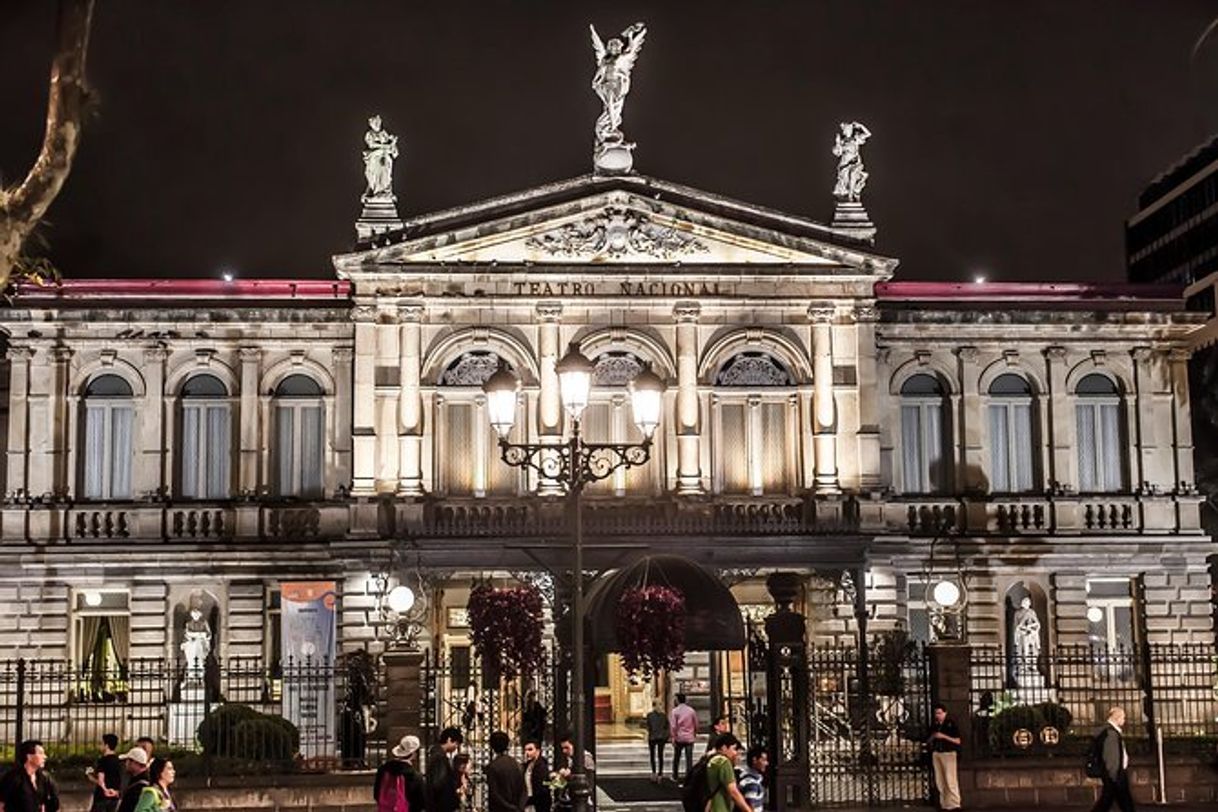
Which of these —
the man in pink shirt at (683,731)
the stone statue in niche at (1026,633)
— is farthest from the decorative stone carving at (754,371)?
the man in pink shirt at (683,731)

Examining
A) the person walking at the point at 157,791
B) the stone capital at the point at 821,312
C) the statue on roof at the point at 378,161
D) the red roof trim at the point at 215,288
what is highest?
the statue on roof at the point at 378,161

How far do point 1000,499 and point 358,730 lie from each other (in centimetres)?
1988

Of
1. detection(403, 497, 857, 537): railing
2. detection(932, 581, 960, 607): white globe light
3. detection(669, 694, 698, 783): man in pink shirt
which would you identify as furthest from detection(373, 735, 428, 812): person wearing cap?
detection(932, 581, 960, 607): white globe light

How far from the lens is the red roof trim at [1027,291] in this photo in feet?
151

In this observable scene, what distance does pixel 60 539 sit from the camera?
4316cm

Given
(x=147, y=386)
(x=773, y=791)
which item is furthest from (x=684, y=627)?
(x=147, y=386)

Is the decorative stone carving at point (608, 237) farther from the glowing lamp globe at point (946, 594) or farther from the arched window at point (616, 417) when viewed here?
the glowing lamp globe at point (946, 594)

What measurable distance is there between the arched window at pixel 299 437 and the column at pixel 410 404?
2.57m

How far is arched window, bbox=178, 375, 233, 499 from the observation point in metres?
44.1

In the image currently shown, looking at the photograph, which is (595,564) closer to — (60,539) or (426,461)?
(426,461)

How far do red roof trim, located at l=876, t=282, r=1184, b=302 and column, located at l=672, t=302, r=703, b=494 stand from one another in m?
5.35

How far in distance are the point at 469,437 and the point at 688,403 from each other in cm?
521

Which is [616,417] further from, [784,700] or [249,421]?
[784,700]

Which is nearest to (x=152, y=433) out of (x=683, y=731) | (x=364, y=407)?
(x=364, y=407)
